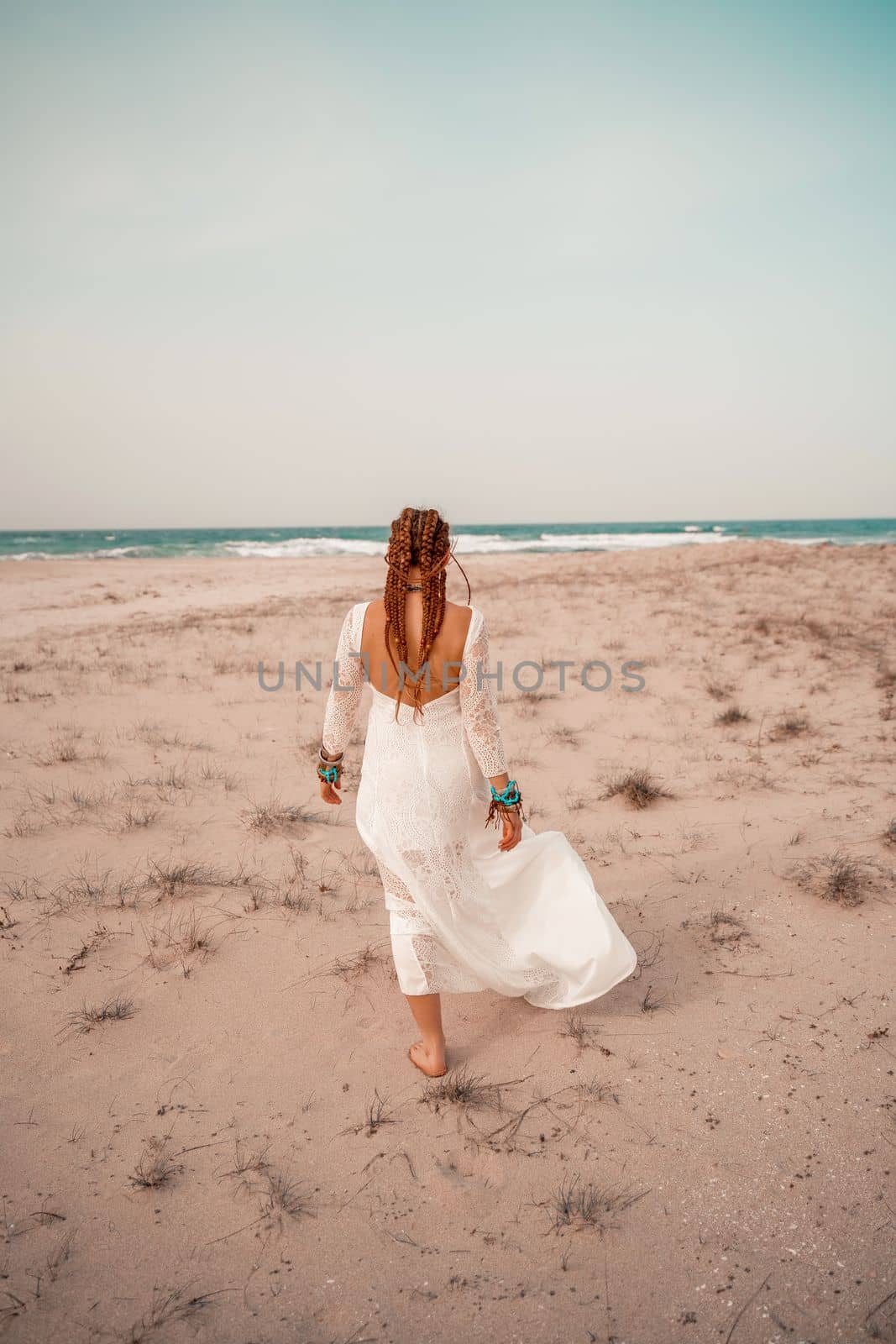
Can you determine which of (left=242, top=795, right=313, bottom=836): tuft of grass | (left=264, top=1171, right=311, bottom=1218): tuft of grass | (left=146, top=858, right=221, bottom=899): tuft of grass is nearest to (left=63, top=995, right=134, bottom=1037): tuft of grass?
(left=146, top=858, right=221, bottom=899): tuft of grass

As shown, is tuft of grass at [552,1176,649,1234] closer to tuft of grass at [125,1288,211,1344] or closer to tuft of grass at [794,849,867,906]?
tuft of grass at [125,1288,211,1344]

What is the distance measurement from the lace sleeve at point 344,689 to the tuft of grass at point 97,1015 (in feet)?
5.45

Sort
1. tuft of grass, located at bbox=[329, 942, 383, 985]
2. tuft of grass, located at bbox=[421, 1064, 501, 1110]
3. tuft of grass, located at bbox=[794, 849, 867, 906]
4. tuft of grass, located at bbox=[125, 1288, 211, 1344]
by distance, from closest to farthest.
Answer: tuft of grass, located at bbox=[125, 1288, 211, 1344] < tuft of grass, located at bbox=[421, 1064, 501, 1110] < tuft of grass, located at bbox=[329, 942, 383, 985] < tuft of grass, located at bbox=[794, 849, 867, 906]

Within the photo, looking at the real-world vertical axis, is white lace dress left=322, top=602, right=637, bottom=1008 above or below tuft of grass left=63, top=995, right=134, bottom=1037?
above

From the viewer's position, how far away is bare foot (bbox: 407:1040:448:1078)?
129 inches

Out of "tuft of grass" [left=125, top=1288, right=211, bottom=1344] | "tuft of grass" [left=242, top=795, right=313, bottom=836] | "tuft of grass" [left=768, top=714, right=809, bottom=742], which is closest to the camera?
"tuft of grass" [left=125, top=1288, right=211, bottom=1344]

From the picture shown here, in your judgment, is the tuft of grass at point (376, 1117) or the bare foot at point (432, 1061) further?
the bare foot at point (432, 1061)

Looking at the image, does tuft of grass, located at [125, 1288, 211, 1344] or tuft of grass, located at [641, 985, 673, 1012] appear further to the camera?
tuft of grass, located at [641, 985, 673, 1012]

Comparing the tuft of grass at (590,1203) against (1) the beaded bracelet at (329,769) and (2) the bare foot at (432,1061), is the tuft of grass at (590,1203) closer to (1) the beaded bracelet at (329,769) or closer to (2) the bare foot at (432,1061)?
(2) the bare foot at (432,1061)

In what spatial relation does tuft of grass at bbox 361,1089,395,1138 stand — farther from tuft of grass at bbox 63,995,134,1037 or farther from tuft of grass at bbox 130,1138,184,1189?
tuft of grass at bbox 63,995,134,1037

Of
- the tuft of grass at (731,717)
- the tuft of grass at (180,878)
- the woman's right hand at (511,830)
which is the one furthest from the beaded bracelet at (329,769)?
the tuft of grass at (731,717)

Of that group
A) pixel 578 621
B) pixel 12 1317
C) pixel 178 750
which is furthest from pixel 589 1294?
pixel 578 621

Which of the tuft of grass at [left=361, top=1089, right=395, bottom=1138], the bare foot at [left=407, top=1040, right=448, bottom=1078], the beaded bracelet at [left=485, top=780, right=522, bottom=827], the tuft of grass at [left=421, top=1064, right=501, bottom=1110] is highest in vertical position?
the beaded bracelet at [left=485, top=780, right=522, bottom=827]

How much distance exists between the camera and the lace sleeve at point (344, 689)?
322 cm
